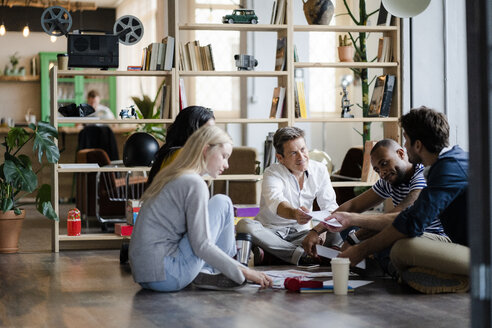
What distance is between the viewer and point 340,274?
135 inches

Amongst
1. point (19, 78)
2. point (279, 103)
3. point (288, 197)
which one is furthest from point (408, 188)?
point (19, 78)

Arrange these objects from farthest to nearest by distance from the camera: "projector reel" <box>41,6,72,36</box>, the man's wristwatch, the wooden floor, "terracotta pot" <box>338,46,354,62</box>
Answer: "terracotta pot" <box>338,46,354,62</box>, "projector reel" <box>41,6,72,36</box>, the man's wristwatch, the wooden floor

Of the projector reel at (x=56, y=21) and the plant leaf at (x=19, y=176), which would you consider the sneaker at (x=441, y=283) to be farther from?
the projector reel at (x=56, y=21)

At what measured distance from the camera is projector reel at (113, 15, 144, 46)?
5598 millimetres

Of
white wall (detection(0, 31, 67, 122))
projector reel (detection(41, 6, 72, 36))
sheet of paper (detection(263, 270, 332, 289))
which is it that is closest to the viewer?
sheet of paper (detection(263, 270, 332, 289))

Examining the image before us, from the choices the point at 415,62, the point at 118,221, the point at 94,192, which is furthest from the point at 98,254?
the point at 415,62

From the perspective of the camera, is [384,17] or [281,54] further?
[384,17]

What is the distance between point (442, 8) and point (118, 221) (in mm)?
3297

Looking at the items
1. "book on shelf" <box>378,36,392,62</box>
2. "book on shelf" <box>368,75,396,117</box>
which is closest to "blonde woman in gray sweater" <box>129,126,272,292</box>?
"book on shelf" <box>368,75,396,117</box>

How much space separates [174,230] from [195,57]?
8.05 feet

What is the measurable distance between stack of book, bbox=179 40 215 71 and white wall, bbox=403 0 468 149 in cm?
155

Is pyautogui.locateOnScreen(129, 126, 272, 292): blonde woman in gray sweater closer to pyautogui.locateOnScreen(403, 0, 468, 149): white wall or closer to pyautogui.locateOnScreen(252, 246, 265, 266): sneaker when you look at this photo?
pyautogui.locateOnScreen(252, 246, 265, 266): sneaker

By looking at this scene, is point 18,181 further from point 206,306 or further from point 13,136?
point 206,306

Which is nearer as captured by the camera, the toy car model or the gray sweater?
the gray sweater
